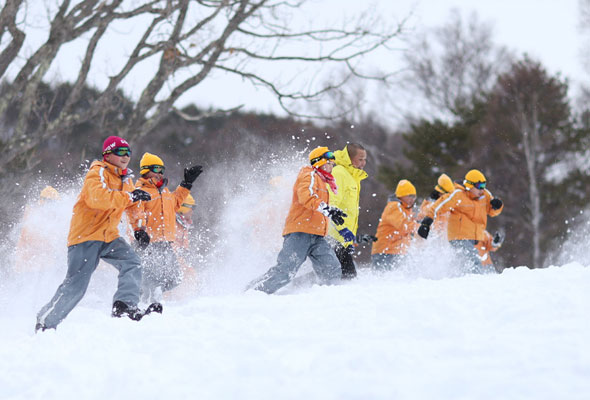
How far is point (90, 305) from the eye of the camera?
25.0 feet

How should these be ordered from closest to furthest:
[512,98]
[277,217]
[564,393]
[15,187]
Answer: [564,393]
[277,217]
[15,187]
[512,98]

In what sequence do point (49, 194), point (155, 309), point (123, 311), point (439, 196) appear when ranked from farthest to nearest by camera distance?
point (439, 196) → point (49, 194) → point (123, 311) → point (155, 309)

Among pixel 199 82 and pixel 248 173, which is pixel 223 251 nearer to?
pixel 248 173

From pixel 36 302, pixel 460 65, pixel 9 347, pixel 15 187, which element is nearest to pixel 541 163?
pixel 460 65

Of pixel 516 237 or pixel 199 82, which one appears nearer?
pixel 199 82

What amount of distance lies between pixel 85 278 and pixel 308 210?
2.28m

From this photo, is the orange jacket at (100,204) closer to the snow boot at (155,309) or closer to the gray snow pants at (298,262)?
the snow boot at (155,309)

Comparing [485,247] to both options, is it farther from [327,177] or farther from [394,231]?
[327,177]

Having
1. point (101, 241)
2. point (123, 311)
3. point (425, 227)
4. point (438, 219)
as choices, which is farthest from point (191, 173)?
point (438, 219)

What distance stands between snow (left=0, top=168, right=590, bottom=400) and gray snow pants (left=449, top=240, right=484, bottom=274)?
373cm

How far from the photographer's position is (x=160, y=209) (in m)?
7.16

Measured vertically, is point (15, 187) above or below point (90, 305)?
above

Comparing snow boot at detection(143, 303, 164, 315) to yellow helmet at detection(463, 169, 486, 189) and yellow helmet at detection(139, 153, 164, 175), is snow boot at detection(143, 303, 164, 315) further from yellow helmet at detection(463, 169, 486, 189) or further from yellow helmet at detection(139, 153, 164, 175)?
yellow helmet at detection(463, 169, 486, 189)

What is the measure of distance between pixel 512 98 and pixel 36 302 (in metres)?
19.6
